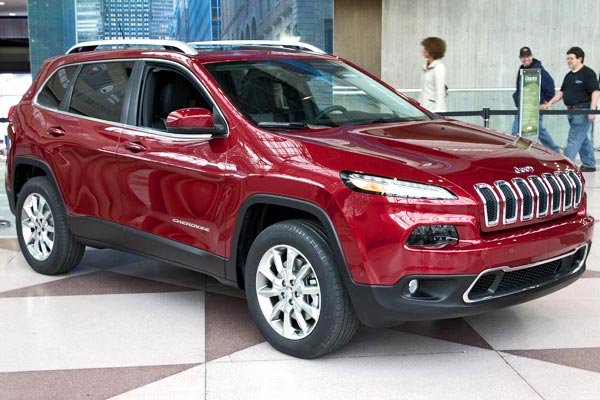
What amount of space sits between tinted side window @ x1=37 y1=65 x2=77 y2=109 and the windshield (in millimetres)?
1473

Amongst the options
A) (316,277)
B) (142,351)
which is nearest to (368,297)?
(316,277)

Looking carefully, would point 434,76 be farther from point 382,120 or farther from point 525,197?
point 525,197

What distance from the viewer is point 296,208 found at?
4180mm

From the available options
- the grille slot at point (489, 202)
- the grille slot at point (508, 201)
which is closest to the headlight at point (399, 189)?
the grille slot at point (489, 202)

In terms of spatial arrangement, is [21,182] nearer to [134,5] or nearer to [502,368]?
[502,368]

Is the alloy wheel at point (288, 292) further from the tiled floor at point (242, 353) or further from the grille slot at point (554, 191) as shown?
the grille slot at point (554, 191)

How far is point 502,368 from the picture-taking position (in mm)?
4176

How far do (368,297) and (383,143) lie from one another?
0.83 metres

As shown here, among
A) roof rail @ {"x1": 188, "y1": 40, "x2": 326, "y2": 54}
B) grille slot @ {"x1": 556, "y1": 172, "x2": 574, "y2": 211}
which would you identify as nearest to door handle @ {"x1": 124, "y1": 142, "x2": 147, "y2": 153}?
roof rail @ {"x1": 188, "y1": 40, "x2": 326, "y2": 54}

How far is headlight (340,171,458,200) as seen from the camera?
386cm

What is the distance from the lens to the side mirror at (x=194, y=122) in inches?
180

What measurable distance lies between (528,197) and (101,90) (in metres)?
2.88

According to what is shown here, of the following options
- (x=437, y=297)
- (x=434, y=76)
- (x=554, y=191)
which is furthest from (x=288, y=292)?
(x=434, y=76)

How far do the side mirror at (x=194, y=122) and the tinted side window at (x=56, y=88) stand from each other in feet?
5.33
